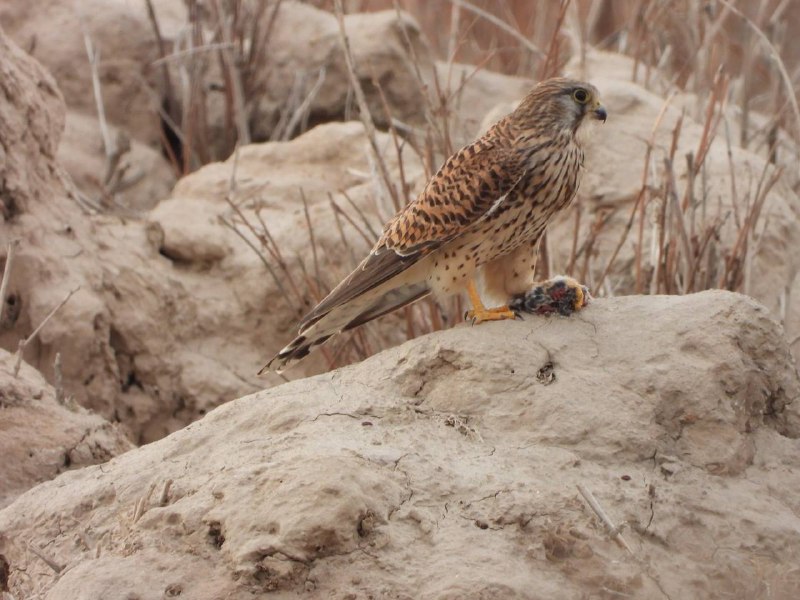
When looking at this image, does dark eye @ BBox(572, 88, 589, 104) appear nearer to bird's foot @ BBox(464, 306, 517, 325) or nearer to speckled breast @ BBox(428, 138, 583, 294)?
speckled breast @ BBox(428, 138, 583, 294)

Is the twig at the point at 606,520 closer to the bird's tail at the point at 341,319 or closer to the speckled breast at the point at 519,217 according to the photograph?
the speckled breast at the point at 519,217

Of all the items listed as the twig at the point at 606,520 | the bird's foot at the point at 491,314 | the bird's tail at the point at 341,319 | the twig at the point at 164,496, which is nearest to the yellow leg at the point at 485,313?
the bird's foot at the point at 491,314

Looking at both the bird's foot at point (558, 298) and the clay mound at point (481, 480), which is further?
the bird's foot at point (558, 298)

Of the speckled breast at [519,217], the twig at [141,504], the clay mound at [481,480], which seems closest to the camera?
the clay mound at [481,480]

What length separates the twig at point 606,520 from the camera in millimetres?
2514

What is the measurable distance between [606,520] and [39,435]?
1.69 m

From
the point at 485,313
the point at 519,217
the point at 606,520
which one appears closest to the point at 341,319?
the point at 485,313

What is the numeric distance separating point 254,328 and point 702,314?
2.40 meters

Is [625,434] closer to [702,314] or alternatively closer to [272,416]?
[702,314]

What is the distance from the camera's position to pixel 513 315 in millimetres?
3277

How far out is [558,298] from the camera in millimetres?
3258

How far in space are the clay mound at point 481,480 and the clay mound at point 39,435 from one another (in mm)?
358

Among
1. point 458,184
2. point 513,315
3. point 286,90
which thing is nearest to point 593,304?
point 513,315

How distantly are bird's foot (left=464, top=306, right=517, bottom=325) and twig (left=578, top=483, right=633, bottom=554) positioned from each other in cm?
79
